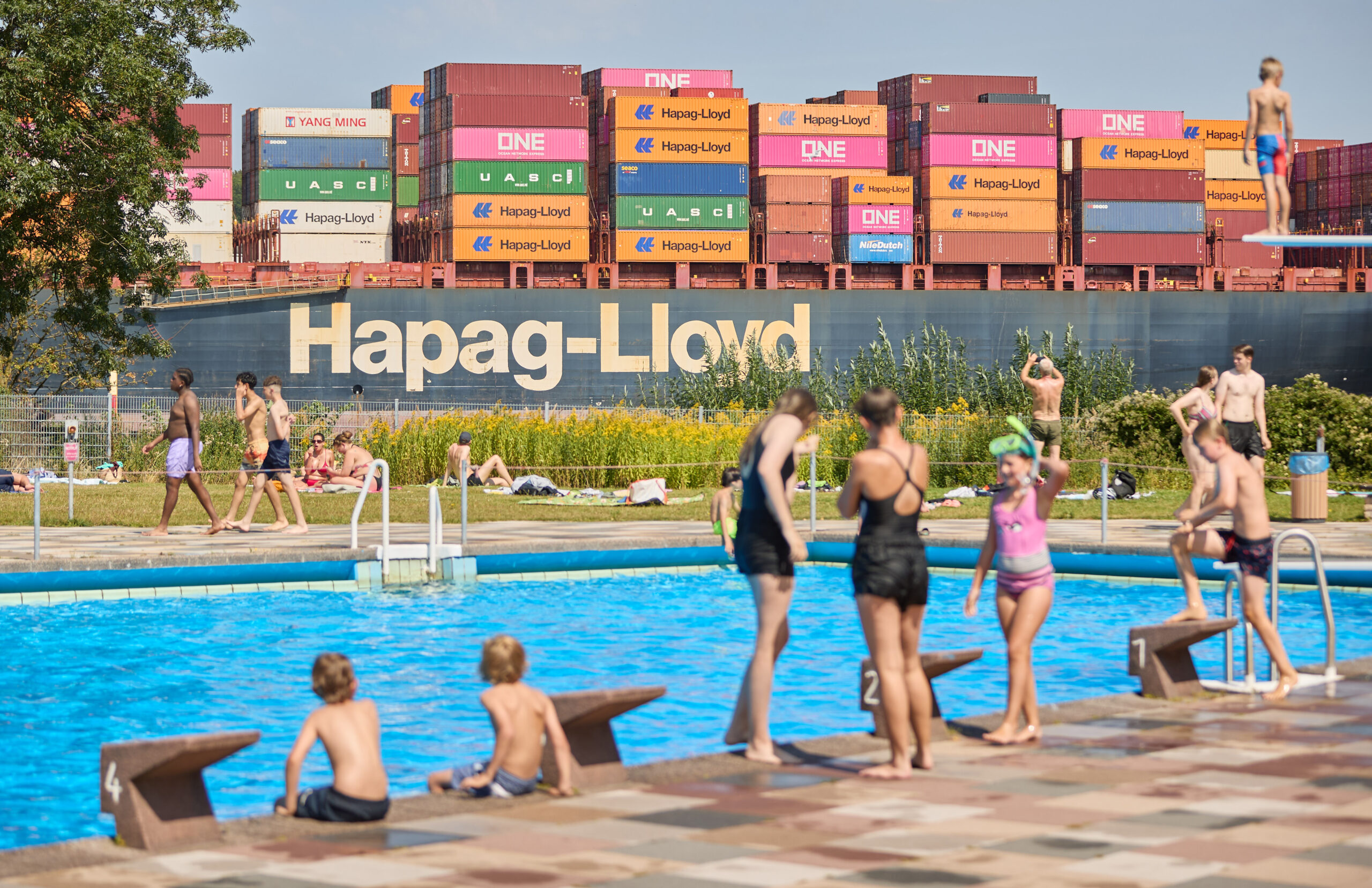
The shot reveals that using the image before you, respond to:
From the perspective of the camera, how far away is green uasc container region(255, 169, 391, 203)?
51.7 meters

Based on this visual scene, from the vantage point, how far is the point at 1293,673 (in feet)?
23.9

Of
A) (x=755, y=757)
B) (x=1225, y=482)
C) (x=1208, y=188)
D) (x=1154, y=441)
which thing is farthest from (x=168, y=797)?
(x=1208, y=188)

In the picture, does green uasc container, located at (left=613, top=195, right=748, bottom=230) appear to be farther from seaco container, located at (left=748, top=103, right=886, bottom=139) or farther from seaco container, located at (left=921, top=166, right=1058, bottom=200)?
seaco container, located at (left=921, top=166, right=1058, bottom=200)

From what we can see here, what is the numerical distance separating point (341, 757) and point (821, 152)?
158ft

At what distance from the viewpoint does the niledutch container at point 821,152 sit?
5097 cm

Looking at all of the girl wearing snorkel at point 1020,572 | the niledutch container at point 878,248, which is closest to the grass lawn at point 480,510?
the girl wearing snorkel at point 1020,572

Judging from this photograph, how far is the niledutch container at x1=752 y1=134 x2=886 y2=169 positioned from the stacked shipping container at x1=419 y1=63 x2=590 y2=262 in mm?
6419

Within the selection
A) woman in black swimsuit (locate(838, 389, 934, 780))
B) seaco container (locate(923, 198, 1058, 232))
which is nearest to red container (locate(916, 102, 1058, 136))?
seaco container (locate(923, 198, 1058, 232))

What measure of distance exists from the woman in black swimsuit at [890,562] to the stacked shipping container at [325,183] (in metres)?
48.3

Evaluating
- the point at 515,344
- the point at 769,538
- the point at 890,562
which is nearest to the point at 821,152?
the point at 515,344

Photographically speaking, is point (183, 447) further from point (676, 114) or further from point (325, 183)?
point (325, 183)

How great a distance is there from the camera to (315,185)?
5178 cm

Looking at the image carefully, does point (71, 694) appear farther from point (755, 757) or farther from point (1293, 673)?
point (1293, 673)

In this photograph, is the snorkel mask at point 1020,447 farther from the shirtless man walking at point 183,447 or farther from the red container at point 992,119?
the red container at point 992,119
